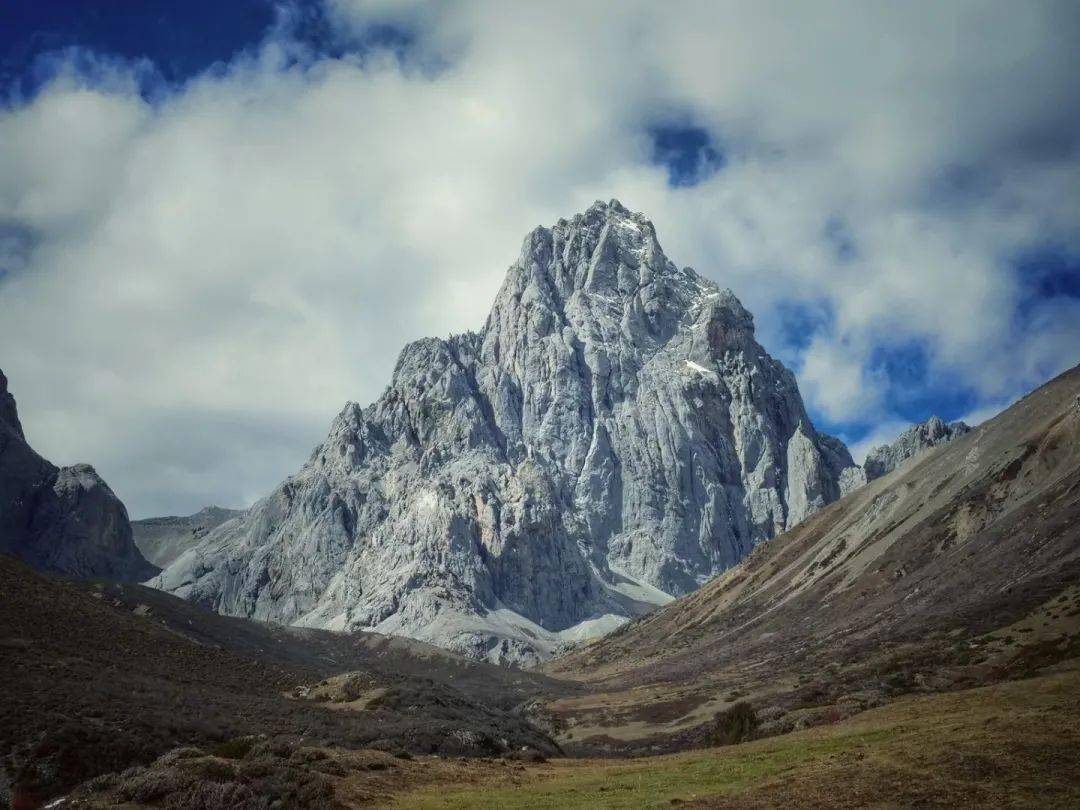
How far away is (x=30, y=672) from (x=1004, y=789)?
48.0m

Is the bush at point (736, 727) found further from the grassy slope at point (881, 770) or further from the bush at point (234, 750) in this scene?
the bush at point (234, 750)

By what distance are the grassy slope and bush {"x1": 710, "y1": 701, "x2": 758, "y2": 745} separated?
42.6 feet

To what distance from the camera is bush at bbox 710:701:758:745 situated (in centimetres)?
5266

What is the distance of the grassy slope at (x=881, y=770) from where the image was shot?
23250mm

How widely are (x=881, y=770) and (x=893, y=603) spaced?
79804 mm

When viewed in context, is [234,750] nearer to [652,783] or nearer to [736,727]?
[652,783]

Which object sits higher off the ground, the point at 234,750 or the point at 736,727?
the point at 736,727

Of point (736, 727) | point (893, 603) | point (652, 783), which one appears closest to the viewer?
point (652, 783)

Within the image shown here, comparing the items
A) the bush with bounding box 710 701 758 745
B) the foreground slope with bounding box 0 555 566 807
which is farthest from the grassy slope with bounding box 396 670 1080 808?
the bush with bounding box 710 701 758 745

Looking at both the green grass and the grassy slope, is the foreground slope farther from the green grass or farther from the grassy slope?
the grassy slope

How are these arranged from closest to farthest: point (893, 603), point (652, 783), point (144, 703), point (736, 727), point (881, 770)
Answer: point (881, 770) → point (652, 783) → point (144, 703) → point (736, 727) → point (893, 603)

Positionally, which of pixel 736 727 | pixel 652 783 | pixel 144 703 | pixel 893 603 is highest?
pixel 893 603

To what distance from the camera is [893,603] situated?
323 feet

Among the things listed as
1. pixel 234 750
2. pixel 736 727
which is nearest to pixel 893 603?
pixel 736 727
